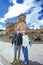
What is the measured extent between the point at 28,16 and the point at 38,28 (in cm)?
17

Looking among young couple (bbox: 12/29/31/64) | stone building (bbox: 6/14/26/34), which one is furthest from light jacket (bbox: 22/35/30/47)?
stone building (bbox: 6/14/26/34)

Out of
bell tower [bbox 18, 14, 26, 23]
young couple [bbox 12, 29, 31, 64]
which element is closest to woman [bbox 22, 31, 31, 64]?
young couple [bbox 12, 29, 31, 64]

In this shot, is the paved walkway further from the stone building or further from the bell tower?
the bell tower

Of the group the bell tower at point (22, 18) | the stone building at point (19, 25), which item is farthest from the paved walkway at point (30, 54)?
the bell tower at point (22, 18)

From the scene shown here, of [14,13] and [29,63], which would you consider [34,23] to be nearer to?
[14,13]

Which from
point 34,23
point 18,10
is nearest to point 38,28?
point 34,23

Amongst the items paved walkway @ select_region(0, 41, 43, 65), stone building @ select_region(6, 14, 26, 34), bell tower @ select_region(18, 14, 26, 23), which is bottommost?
paved walkway @ select_region(0, 41, 43, 65)

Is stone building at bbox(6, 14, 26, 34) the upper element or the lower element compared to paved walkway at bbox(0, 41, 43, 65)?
upper

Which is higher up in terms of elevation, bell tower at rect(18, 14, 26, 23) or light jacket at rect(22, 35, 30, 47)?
bell tower at rect(18, 14, 26, 23)

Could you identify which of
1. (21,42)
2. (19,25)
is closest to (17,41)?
(21,42)

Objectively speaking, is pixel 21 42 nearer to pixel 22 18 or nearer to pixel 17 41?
pixel 17 41

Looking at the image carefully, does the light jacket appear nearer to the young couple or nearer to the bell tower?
the young couple

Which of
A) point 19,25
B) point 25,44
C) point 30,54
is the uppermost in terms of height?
point 19,25

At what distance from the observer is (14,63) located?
206 cm
